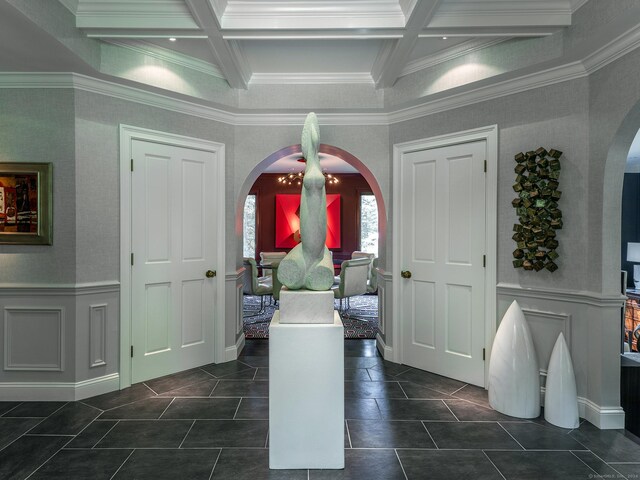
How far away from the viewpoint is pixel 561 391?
2.68 m

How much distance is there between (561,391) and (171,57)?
153 inches

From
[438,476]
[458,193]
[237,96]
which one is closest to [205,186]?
[237,96]

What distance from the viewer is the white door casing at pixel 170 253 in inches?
133

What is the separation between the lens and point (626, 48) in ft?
7.91

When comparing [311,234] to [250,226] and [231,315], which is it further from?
[250,226]

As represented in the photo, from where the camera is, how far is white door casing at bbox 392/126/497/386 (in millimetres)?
3340

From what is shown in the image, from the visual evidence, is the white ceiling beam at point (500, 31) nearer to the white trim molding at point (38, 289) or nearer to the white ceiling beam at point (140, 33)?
the white ceiling beam at point (140, 33)

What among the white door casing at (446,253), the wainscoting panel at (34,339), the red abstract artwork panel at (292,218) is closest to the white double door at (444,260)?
the white door casing at (446,253)

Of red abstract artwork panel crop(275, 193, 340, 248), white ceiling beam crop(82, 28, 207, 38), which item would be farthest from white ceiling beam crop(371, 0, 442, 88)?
red abstract artwork panel crop(275, 193, 340, 248)

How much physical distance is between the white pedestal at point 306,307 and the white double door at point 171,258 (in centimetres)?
179

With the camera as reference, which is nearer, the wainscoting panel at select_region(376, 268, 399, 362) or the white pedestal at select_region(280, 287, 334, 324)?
the white pedestal at select_region(280, 287, 334, 324)

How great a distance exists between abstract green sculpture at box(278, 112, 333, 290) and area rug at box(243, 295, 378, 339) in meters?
2.85

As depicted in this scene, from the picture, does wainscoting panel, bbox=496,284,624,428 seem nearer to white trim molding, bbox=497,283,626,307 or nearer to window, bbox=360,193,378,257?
white trim molding, bbox=497,283,626,307

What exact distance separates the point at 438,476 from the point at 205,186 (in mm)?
2979
